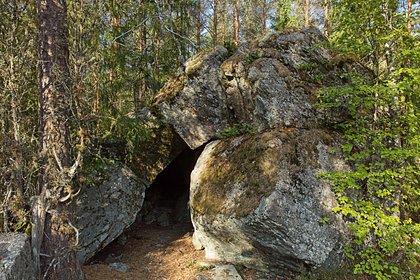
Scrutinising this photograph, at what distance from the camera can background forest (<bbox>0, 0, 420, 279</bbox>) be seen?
4.89m

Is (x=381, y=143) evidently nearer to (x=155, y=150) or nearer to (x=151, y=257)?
(x=155, y=150)

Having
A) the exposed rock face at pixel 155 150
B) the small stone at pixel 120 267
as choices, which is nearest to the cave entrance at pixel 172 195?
the exposed rock face at pixel 155 150

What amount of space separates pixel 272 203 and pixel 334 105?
250 centimetres

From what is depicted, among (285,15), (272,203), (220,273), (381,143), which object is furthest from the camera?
(285,15)

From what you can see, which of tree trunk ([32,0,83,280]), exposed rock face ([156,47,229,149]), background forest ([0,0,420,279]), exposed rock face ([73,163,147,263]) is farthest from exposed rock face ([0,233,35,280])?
exposed rock face ([156,47,229,149])

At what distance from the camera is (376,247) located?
18.9 feet

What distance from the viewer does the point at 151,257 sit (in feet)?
22.7

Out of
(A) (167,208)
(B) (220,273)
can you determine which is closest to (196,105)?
(A) (167,208)

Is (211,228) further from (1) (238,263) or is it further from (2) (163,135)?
(2) (163,135)

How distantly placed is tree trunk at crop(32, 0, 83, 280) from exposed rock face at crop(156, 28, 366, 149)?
313 cm

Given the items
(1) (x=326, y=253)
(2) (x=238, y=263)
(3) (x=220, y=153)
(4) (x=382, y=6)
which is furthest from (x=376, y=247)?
(4) (x=382, y=6)

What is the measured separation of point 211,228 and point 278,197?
1.53m

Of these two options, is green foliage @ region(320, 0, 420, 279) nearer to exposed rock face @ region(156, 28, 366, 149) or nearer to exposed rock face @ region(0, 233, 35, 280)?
exposed rock face @ region(156, 28, 366, 149)

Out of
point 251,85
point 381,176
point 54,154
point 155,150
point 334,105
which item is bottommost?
point 381,176
